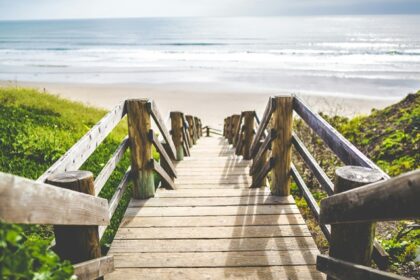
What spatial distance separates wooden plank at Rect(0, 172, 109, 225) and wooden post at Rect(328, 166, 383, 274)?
1379 mm

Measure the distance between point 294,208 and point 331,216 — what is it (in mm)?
2009

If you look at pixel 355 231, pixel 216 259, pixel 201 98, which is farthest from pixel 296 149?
pixel 201 98

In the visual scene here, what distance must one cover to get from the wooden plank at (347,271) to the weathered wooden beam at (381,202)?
0.24m

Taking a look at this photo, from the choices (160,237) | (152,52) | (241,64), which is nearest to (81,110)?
(160,237)

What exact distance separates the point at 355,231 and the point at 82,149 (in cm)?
185

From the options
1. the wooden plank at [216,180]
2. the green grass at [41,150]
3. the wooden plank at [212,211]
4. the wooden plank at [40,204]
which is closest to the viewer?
the wooden plank at [40,204]

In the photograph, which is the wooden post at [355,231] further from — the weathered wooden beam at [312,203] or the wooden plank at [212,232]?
the wooden plank at [212,232]

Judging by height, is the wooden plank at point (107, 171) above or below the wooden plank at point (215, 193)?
above

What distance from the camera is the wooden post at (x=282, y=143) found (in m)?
4.04

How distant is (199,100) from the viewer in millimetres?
23156

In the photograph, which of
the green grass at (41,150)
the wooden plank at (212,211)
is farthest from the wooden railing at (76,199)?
the green grass at (41,150)

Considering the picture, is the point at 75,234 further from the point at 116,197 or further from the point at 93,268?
the point at 116,197

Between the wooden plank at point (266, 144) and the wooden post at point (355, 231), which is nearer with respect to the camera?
the wooden post at point (355, 231)

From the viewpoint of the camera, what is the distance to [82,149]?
2645 mm
